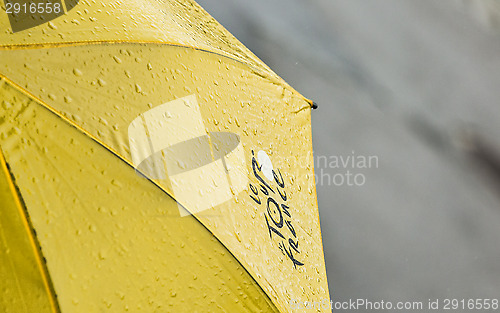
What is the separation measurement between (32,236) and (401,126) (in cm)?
243

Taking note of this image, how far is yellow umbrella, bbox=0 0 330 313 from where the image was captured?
857 mm

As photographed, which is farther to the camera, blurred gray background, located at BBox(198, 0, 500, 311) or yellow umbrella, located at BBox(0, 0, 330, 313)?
blurred gray background, located at BBox(198, 0, 500, 311)

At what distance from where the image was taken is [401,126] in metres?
2.81

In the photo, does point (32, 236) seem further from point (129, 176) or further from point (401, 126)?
point (401, 126)

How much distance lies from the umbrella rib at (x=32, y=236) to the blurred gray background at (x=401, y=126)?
181cm

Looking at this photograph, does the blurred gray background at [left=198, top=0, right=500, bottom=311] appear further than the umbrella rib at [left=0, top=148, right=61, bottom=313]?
Yes

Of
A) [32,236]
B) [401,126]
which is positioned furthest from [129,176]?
[401,126]

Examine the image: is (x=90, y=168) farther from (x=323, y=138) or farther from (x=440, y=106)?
(x=440, y=106)

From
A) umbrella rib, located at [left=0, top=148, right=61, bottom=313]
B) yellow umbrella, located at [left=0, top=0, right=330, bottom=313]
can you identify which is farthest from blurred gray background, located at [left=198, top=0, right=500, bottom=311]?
umbrella rib, located at [left=0, top=148, right=61, bottom=313]

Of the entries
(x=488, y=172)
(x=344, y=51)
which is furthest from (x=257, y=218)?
(x=488, y=172)

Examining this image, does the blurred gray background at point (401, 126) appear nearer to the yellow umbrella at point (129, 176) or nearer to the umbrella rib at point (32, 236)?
the yellow umbrella at point (129, 176)

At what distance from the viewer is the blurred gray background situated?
252 cm

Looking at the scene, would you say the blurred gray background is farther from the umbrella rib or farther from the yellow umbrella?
the umbrella rib

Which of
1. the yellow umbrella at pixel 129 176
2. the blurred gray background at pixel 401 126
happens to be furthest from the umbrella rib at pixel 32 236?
the blurred gray background at pixel 401 126
